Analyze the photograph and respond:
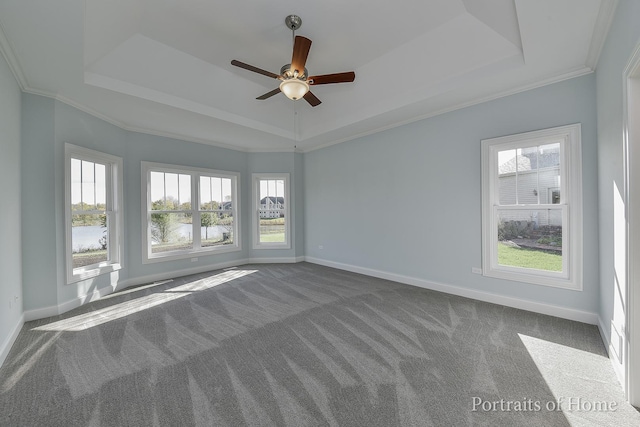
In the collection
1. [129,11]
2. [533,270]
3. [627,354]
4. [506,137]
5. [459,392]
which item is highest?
[129,11]

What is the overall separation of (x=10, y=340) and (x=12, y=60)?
2.74 metres

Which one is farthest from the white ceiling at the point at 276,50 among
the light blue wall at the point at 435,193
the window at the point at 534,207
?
the window at the point at 534,207

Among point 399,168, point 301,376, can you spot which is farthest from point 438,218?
point 301,376

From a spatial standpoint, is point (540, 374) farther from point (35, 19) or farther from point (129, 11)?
point (129, 11)

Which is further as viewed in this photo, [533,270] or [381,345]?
[533,270]

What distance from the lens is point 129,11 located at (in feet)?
9.10

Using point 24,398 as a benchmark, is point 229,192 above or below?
above

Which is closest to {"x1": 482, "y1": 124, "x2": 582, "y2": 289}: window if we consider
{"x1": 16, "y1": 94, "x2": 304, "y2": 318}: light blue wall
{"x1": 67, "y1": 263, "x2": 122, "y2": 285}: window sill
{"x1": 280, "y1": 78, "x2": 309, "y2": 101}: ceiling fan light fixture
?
{"x1": 280, "y1": 78, "x2": 309, "y2": 101}: ceiling fan light fixture

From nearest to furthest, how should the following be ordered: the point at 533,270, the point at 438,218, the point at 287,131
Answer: the point at 533,270 < the point at 438,218 < the point at 287,131

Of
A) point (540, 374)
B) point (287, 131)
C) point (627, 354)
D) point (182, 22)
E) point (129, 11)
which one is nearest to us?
point (627, 354)

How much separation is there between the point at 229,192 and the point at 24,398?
15.2ft

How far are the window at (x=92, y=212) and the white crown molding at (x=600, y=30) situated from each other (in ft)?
19.1

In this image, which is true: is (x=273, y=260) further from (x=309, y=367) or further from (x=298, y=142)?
(x=309, y=367)

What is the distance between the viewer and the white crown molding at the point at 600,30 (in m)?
2.04
